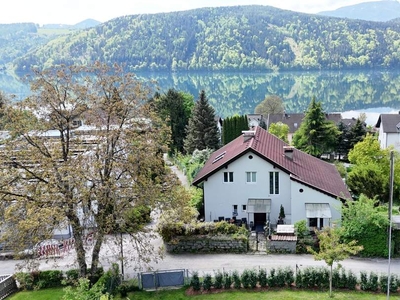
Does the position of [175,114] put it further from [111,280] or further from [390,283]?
[390,283]

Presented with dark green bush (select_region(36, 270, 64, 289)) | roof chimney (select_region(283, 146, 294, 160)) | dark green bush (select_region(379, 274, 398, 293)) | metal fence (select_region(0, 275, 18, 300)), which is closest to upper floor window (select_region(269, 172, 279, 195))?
roof chimney (select_region(283, 146, 294, 160))

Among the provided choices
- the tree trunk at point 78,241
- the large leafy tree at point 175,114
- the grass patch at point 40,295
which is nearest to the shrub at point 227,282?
the tree trunk at point 78,241

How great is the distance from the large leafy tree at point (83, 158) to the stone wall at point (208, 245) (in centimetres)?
575

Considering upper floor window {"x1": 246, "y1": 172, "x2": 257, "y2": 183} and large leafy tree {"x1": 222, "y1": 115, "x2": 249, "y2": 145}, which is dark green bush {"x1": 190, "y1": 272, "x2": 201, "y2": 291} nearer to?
upper floor window {"x1": 246, "y1": 172, "x2": 257, "y2": 183}

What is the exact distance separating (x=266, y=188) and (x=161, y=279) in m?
12.0

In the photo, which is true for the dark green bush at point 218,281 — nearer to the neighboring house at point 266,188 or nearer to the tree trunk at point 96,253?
the tree trunk at point 96,253

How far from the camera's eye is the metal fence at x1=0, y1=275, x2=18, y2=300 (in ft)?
73.5

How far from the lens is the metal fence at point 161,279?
22578mm

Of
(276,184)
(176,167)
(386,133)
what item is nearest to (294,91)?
(386,133)

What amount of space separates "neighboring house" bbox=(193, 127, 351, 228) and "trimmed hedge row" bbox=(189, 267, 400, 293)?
7.69 m

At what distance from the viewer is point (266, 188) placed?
103ft

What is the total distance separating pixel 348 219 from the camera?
1033 inches

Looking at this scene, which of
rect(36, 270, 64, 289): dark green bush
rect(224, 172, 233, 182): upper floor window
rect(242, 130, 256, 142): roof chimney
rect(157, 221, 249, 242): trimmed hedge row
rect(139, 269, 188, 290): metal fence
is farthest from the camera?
rect(242, 130, 256, 142): roof chimney

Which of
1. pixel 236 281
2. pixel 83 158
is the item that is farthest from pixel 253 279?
pixel 83 158
